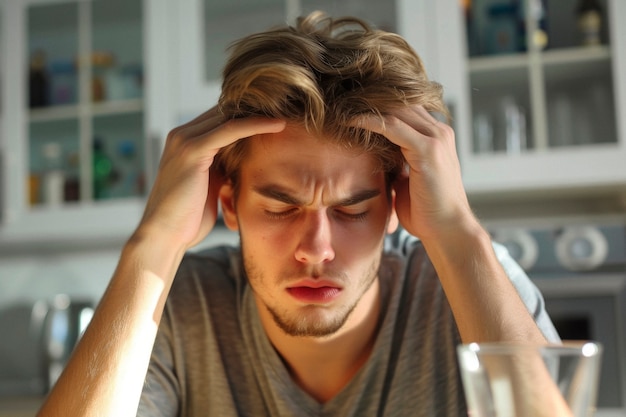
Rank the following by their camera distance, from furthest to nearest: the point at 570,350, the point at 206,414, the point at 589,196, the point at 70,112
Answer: the point at 70,112
the point at 589,196
the point at 206,414
the point at 570,350

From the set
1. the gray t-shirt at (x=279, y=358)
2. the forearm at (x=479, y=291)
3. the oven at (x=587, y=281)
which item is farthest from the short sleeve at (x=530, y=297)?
Result: the oven at (x=587, y=281)

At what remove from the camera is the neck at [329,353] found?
3.66ft

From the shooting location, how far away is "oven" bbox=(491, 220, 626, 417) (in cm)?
191

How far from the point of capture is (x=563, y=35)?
2240 mm

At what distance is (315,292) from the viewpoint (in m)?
1.00

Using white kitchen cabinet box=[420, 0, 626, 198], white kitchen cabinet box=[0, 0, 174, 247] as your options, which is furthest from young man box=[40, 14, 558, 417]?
white kitchen cabinet box=[0, 0, 174, 247]

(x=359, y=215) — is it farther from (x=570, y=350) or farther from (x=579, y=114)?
(x=579, y=114)

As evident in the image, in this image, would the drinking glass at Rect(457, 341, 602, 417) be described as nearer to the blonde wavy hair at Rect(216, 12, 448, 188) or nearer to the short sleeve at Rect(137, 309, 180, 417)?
the blonde wavy hair at Rect(216, 12, 448, 188)

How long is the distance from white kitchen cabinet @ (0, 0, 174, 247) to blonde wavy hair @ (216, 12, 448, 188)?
1331mm

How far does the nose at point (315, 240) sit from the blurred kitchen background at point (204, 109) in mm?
1192

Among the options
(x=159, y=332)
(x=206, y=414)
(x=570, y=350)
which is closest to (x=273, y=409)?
(x=206, y=414)

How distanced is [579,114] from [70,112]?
5.47 ft

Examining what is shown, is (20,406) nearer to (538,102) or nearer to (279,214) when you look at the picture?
(279,214)

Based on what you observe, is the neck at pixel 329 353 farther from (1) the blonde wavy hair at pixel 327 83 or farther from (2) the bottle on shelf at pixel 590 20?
(2) the bottle on shelf at pixel 590 20
